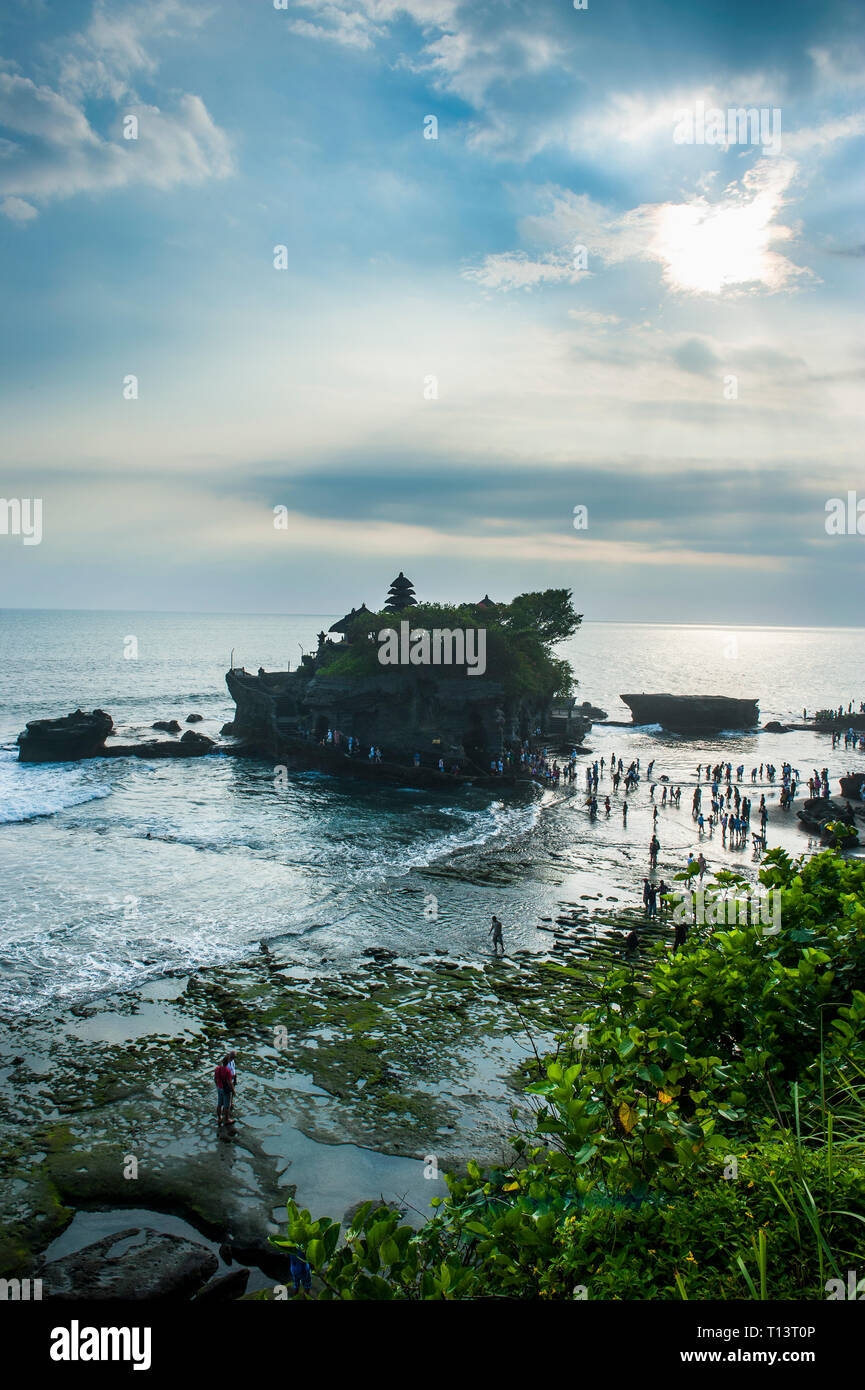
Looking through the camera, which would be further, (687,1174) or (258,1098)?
(258,1098)

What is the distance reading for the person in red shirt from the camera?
13.9m

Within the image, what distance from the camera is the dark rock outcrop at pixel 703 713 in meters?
77.5

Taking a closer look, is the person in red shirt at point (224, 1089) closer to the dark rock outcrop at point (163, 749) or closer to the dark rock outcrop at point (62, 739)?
the dark rock outcrop at point (163, 749)

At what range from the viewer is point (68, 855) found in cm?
3094

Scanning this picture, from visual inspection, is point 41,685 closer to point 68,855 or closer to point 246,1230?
point 68,855

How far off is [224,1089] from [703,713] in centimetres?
7196

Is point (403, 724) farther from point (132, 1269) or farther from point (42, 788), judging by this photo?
point (132, 1269)

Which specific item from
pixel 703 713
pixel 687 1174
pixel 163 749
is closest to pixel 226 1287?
pixel 687 1174

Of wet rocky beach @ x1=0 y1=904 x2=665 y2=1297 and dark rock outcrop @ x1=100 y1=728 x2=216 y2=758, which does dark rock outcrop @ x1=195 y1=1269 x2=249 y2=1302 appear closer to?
wet rocky beach @ x1=0 y1=904 x2=665 y2=1297

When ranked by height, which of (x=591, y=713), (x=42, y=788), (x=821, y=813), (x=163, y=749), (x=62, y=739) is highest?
(x=591, y=713)

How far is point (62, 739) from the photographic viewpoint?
52.6m
